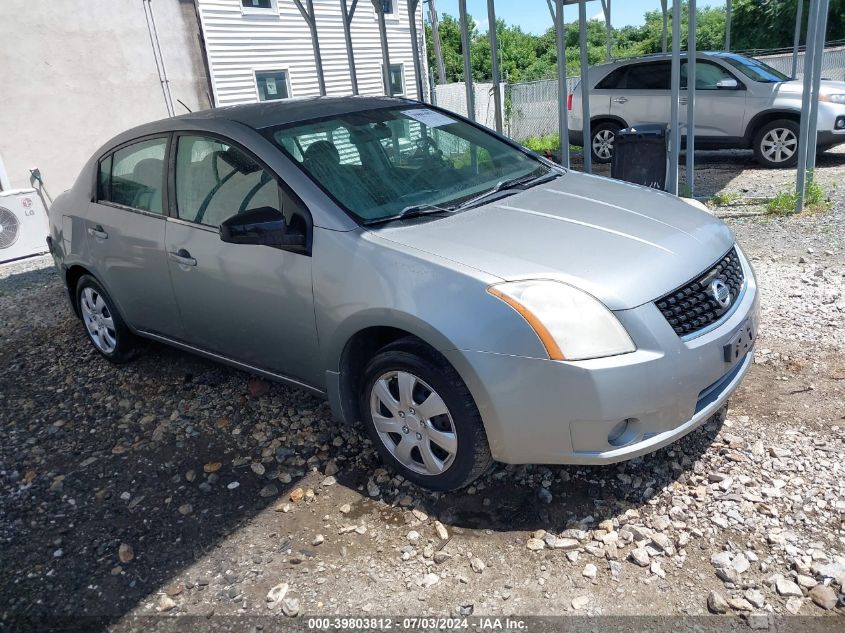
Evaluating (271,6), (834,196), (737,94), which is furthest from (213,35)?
(834,196)

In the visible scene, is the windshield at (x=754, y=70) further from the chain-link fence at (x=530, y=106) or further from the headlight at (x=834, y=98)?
the chain-link fence at (x=530, y=106)

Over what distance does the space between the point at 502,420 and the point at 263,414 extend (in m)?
1.86

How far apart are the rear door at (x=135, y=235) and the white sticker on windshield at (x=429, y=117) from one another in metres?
1.46

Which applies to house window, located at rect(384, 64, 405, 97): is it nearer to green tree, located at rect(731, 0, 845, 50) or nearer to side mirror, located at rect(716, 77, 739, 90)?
side mirror, located at rect(716, 77, 739, 90)

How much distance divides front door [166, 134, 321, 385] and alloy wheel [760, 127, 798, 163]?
886 cm

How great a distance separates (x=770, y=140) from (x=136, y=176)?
9.01 meters

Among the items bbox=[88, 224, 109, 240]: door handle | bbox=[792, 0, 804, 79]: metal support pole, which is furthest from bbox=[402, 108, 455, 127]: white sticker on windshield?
bbox=[792, 0, 804, 79]: metal support pole

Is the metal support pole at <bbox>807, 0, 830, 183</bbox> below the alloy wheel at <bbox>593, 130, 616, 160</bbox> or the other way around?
the other way around

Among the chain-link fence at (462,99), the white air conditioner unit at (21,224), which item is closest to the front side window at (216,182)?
the white air conditioner unit at (21,224)

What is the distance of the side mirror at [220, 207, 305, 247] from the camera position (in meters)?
3.20

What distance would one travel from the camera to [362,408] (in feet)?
10.7

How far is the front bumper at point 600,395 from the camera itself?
259 centimetres

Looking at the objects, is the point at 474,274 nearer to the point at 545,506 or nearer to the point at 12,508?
the point at 545,506

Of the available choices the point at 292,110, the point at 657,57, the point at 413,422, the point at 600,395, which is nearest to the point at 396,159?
the point at 292,110
